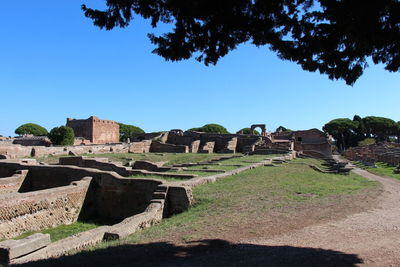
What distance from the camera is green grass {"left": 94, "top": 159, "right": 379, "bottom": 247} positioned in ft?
23.6

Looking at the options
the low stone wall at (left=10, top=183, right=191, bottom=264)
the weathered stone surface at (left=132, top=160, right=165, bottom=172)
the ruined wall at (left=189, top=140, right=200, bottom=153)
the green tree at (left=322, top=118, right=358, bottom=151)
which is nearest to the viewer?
the low stone wall at (left=10, top=183, right=191, bottom=264)

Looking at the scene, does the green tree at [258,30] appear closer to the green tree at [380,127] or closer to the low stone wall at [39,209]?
the low stone wall at [39,209]

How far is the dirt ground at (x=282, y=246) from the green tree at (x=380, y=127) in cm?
7807

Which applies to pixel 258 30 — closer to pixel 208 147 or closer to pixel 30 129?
pixel 208 147

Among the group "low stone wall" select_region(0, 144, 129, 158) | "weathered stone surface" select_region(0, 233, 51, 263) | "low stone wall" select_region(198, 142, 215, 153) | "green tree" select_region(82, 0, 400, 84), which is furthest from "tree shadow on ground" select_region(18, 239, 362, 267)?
"low stone wall" select_region(198, 142, 215, 153)

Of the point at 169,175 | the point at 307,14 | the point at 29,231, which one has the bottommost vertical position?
the point at 29,231

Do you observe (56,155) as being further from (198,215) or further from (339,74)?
(339,74)

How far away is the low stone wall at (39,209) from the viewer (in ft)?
31.1

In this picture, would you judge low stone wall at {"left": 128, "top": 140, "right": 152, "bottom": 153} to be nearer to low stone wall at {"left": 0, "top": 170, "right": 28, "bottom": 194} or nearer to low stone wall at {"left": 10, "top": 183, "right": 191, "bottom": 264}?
low stone wall at {"left": 0, "top": 170, "right": 28, "bottom": 194}

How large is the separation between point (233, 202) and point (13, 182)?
10.9 m

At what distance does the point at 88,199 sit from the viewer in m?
12.8

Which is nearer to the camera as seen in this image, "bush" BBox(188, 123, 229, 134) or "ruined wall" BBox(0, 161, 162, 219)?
"ruined wall" BBox(0, 161, 162, 219)

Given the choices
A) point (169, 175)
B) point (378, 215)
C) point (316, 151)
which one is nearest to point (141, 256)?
point (378, 215)

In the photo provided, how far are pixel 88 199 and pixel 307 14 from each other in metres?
10.9
